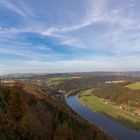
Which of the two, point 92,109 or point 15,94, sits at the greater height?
point 15,94

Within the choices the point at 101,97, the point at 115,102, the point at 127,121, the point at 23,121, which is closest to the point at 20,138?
the point at 23,121

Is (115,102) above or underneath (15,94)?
underneath

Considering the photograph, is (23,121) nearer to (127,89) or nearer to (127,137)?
(127,137)

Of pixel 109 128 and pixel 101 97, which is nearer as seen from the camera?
pixel 109 128

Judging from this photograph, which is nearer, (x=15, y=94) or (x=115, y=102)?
(x=15, y=94)

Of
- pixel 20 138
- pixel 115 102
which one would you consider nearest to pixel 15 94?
pixel 20 138

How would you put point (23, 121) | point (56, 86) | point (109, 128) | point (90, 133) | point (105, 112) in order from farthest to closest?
point (56, 86), point (105, 112), point (109, 128), point (90, 133), point (23, 121)

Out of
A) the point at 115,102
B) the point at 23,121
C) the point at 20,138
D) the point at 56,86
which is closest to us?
the point at 20,138

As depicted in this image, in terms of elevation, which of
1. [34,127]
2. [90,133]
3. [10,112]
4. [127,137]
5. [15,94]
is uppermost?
[15,94]

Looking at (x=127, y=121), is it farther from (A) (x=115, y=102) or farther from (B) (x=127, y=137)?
(A) (x=115, y=102)
